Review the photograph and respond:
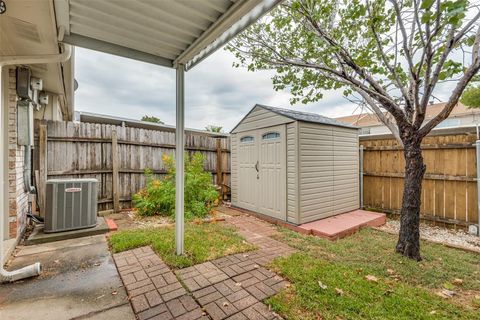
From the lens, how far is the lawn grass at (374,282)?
191cm

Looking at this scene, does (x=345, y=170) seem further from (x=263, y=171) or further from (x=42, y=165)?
(x=42, y=165)

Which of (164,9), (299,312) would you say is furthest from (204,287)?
(164,9)

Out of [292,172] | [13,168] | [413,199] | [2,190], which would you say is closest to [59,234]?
[13,168]

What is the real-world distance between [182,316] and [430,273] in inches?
109

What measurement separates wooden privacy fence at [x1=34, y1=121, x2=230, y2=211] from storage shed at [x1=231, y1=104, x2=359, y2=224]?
7.37 feet

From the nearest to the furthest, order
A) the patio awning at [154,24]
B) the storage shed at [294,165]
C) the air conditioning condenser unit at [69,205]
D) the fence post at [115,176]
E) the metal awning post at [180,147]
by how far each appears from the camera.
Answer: the patio awning at [154,24] → the metal awning post at [180,147] → the air conditioning condenser unit at [69,205] → the storage shed at [294,165] → the fence post at [115,176]

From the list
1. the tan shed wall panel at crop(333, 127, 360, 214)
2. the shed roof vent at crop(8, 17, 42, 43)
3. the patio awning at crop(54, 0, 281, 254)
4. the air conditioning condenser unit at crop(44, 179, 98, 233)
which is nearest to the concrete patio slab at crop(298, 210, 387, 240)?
the tan shed wall panel at crop(333, 127, 360, 214)

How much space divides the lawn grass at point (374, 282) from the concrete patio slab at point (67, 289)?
1450 millimetres

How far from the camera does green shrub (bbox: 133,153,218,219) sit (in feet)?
16.3

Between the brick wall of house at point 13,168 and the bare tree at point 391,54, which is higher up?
the bare tree at point 391,54

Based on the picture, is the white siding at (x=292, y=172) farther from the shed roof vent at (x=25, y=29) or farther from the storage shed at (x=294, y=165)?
the shed roof vent at (x=25, y=29)

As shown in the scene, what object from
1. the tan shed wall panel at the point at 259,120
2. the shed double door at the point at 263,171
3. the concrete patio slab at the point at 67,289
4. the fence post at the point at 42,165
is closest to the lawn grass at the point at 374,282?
the shed double door at the point at 263,171

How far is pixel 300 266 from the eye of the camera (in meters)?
2.68

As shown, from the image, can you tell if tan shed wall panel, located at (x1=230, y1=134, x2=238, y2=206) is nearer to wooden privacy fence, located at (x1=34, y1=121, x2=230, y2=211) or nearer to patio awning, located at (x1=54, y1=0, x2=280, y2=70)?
wooden privacy fence, located at (x1=34, y1=121, x2=230, y2=211)
